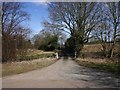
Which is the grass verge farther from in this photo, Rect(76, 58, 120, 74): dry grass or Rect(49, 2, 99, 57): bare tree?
Rect(49, 2, 99, 57): bare tree

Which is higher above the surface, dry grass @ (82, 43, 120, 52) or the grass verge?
dry grass @ (82, 43, 120, 52)

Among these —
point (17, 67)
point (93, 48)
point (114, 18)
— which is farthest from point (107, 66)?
point (93, 48)

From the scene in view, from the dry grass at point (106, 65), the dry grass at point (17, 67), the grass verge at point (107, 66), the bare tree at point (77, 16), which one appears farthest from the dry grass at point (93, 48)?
the dry grass at point (17, 67)

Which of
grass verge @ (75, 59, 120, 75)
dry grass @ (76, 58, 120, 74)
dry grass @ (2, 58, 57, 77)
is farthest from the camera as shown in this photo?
dry grass @ (76, 58, 120, 74)

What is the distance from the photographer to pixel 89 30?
3269 centimetres

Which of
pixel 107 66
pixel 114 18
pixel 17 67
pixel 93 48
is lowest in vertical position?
pixel 107 66

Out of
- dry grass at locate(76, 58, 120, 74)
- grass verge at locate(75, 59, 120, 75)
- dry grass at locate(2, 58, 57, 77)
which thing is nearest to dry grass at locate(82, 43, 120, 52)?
dry grass at locate(76, 58, 120, 74)

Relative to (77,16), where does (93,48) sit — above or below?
below

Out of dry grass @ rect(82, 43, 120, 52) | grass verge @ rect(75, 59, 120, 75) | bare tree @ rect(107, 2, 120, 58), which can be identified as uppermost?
bare tree @ rect(107, 2, 120, 58)

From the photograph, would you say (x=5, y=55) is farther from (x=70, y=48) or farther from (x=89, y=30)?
(x=70, y=48)

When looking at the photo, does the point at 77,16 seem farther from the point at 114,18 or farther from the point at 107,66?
the point at 107,66

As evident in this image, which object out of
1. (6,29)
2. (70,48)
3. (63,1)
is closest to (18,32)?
(6,29)

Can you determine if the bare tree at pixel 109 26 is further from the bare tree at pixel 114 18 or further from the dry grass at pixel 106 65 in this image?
the dry grass at pixel 106 65

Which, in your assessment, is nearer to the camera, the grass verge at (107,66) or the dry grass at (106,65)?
the grass verge at (107,66)
